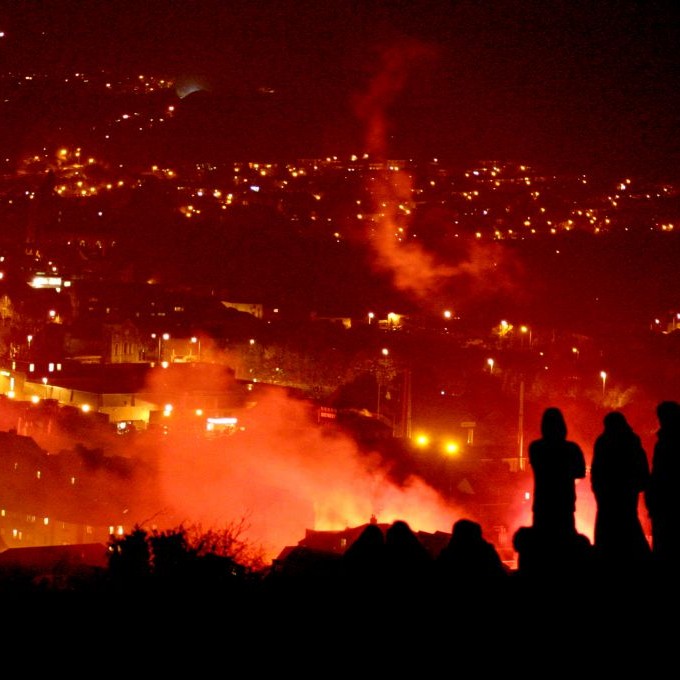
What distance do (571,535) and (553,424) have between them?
1.50 ft

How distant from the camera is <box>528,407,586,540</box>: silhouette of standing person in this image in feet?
11.1

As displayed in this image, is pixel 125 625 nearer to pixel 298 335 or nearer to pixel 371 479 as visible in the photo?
pixel 371 479

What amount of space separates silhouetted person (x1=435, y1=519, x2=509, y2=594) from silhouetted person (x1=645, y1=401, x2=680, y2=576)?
77 centimetres

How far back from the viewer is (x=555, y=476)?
11.3 ft

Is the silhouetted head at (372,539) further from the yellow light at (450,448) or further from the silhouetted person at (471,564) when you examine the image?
the yellow light at (450,448)

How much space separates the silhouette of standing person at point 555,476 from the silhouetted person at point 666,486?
1.21 ft

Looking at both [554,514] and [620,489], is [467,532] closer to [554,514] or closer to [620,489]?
[554,514]

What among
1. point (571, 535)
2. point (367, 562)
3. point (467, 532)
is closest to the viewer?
point (467, 532)

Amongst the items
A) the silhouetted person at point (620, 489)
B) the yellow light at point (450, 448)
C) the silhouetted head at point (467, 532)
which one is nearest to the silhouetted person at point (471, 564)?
the silhouetted head at point (467, 532)

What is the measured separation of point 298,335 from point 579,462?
28882 millimetres

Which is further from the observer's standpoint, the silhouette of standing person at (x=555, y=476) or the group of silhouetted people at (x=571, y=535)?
the silhouette of standing person at (x=555, y=476)

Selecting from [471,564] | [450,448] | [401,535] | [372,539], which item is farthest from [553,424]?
[450,448]

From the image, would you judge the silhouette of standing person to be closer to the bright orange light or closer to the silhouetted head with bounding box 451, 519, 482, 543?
the silhouetted head with bounding box 451, 519, 482, 543

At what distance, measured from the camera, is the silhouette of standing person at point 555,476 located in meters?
3.40
